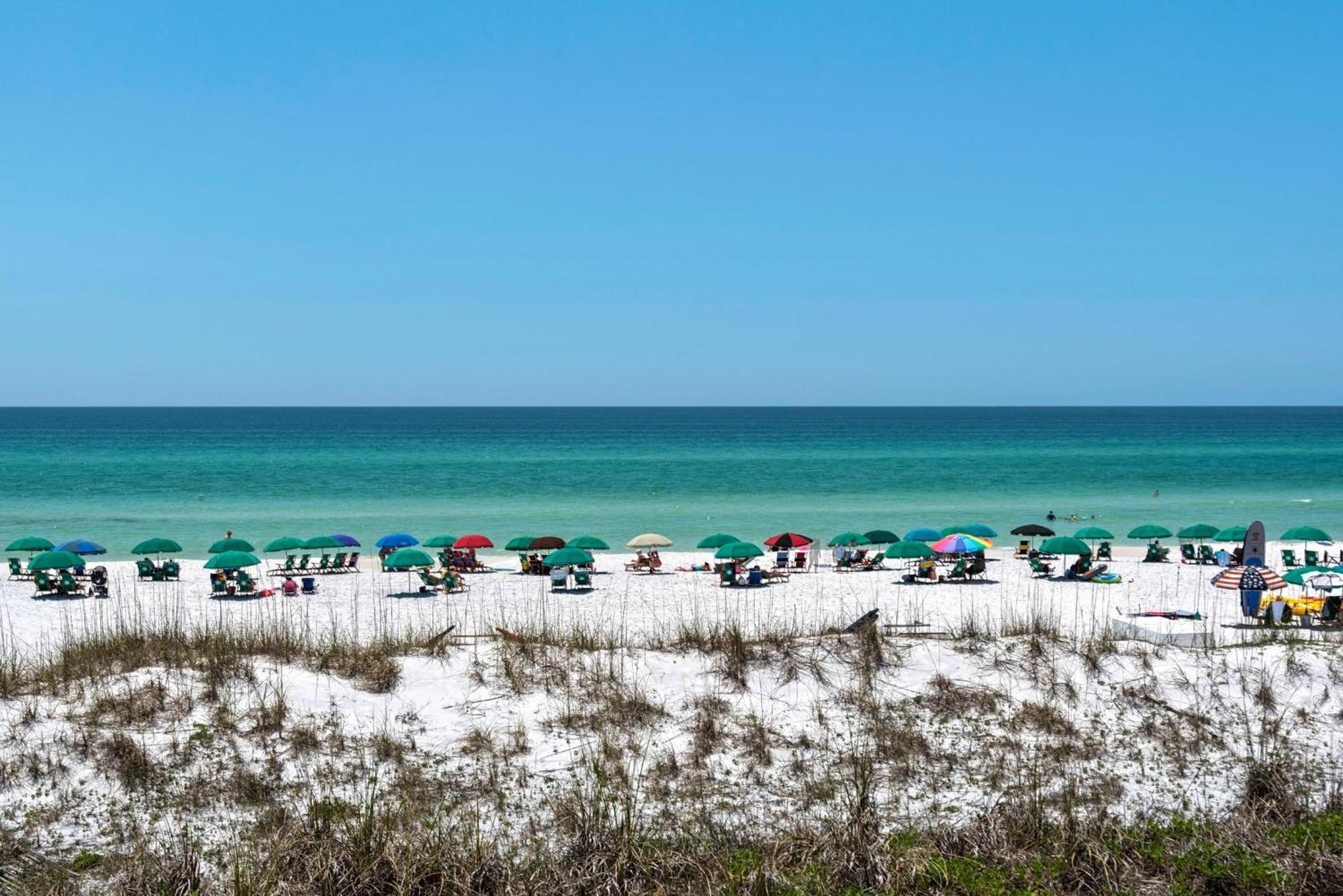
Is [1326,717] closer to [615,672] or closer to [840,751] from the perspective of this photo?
[840,751]

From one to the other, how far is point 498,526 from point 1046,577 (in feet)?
69.7

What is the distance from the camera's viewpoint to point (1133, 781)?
7801 millimetres

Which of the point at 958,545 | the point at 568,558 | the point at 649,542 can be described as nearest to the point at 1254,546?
the point at 958,545

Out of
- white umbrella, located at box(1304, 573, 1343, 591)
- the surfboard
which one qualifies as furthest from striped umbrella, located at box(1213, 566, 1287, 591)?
the surfboard

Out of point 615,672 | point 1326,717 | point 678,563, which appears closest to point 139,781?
point 615,672

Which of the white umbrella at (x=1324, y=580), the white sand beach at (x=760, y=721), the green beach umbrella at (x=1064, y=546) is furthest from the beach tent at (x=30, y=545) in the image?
the white umbrella at (x=1324, y=580)

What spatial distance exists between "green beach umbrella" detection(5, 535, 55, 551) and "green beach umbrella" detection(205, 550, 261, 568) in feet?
22.9

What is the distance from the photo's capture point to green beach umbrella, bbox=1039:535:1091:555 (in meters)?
23.5

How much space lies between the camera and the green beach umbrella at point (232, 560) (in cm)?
2225

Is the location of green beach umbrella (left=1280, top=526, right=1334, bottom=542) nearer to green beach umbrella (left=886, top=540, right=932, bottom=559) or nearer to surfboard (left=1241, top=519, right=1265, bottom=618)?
surfboard (left=1241, top=519, right=1265, bottom=618)

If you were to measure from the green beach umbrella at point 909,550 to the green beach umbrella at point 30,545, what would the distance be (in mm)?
21688

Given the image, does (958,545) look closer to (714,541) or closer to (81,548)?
(714,541)

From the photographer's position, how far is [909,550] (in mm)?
24328

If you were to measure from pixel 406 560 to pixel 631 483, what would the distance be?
120 ft
